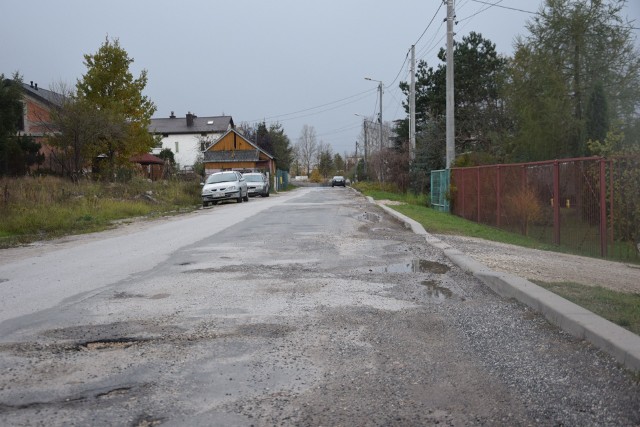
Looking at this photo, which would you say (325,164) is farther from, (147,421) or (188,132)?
(147,421)

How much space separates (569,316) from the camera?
5.29m

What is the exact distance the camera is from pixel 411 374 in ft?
14.0

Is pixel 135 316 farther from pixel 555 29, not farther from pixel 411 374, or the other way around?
pixel 555 29


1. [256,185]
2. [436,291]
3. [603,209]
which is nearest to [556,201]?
[603,209]

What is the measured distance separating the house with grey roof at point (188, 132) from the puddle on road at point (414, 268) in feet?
243

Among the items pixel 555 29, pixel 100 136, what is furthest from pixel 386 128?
pixel 555 29

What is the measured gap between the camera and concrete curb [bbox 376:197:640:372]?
432 cm

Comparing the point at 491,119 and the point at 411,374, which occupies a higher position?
the point at 491,119

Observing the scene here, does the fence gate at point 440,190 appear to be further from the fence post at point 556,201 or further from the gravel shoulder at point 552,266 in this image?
the gravel shoulder at point 552,266

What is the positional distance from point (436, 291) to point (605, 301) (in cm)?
195

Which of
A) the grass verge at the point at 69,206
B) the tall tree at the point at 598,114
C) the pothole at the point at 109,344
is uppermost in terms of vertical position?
the tall tree at the point at 598,114

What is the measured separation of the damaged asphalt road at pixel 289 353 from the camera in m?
3.62

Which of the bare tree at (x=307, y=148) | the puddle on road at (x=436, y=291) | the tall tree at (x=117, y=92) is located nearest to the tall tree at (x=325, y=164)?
the bare tree at (x=307, y=148)

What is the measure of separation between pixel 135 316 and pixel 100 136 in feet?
85.1
